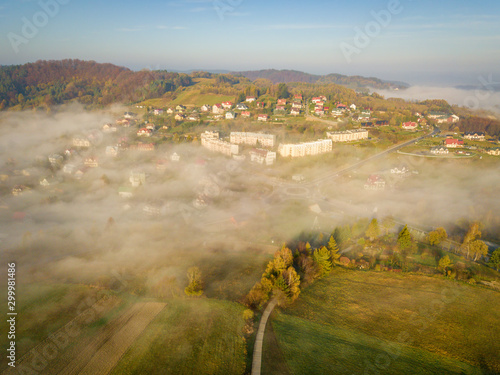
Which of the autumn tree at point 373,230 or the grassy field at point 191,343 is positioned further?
the autumn tree at point 373,230

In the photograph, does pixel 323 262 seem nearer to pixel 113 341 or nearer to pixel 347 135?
pixel 113 341

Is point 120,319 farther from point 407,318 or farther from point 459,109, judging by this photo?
point 459,109

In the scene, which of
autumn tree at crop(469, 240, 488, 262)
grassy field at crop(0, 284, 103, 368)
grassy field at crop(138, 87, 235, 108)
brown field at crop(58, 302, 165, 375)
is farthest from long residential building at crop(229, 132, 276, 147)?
grassy field at crop(0, 284, 103, 368)

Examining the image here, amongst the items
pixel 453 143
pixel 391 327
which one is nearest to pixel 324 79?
pixel 453 143

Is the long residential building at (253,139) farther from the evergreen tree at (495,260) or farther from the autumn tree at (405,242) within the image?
the evergreen tree at (495,260)

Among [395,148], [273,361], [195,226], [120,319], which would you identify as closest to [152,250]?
[195,226]

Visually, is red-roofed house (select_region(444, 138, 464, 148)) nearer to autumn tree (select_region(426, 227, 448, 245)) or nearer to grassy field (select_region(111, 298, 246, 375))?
autumn tree (select_region(426, 227, 448, 245))

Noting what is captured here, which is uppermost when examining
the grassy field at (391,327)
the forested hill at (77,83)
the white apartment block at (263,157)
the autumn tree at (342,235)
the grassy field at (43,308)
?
the forested hill at (77,83)

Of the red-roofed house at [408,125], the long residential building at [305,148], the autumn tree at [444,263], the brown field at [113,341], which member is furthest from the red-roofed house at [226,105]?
the brown field at [113,341]
